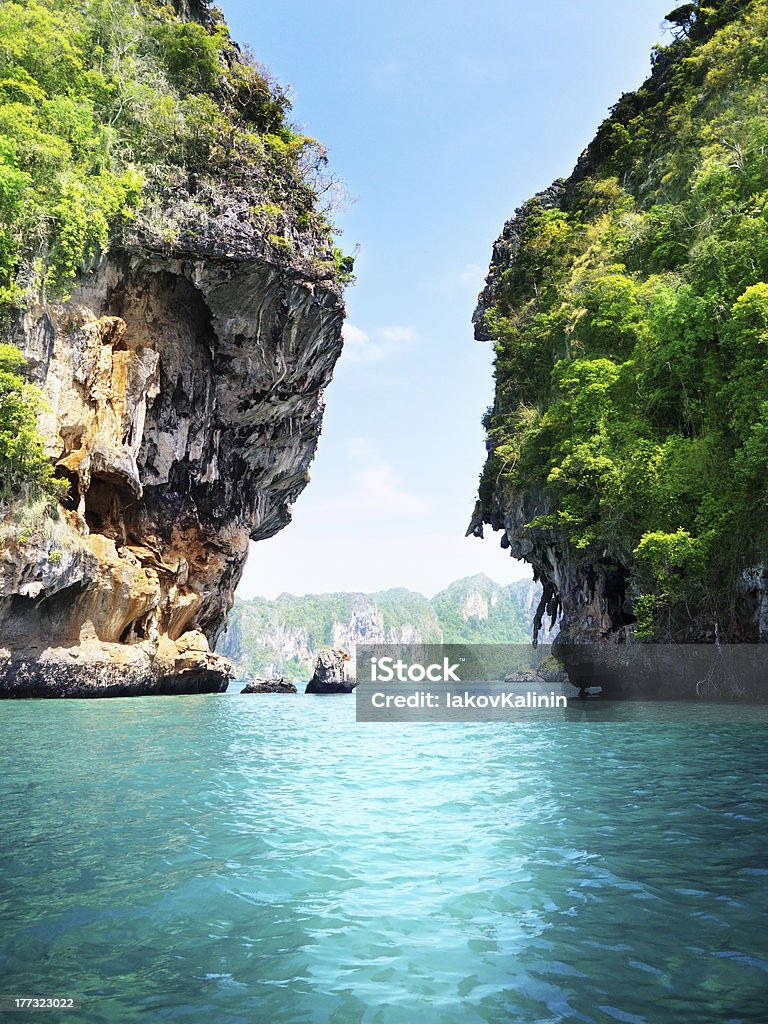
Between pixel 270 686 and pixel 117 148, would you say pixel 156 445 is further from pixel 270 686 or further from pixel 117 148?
pixel 270 686

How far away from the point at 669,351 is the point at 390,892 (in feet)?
64.5

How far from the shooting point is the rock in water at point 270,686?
132ft

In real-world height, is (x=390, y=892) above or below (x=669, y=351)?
below

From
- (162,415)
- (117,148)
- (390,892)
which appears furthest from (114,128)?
(390,892)

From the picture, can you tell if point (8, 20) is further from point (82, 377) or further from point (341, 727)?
point (341, 727)

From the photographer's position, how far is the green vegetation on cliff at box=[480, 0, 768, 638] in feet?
61.3

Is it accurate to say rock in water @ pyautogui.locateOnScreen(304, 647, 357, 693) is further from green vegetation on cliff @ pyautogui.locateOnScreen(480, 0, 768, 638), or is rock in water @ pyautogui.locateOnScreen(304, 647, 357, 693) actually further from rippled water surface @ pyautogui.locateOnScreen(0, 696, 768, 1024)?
rippled water surface @ pyautogui.locateOnScreen(0, 696, 768, 1024)

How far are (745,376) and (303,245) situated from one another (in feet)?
56.7

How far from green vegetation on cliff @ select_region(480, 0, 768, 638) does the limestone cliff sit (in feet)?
34.2

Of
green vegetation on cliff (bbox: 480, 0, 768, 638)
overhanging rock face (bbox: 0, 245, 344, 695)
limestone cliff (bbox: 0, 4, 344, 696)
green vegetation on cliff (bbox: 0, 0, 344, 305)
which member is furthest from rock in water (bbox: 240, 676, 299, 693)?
green vegetation on cliff (bbox: 0, 0, 344, 305)

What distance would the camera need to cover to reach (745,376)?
17.7 meters

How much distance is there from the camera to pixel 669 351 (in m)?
20.4

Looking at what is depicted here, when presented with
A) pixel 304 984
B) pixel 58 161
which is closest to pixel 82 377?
pixel 58 161

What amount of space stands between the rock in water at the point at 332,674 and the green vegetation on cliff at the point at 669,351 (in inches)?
675
